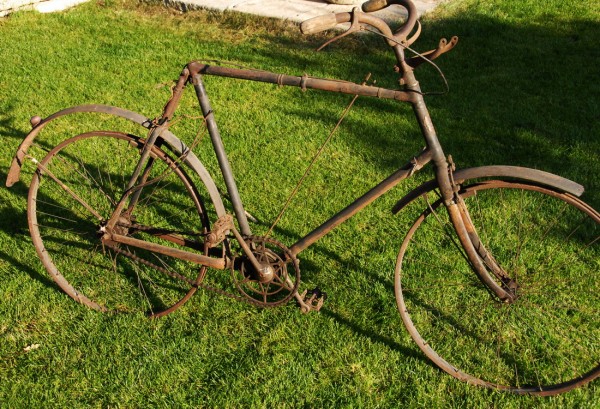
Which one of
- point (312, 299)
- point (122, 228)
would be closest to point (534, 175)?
point (312, 299)

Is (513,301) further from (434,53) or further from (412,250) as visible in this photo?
(434,53)

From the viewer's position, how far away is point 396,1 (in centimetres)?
235

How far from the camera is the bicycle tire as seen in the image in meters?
3.10

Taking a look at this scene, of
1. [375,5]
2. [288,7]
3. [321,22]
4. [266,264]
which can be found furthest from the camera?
[288,7]

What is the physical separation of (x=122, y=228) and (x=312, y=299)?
42.7 inches

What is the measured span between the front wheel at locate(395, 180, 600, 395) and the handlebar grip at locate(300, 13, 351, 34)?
873mm

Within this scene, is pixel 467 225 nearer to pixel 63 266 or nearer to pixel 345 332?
pixel 345 332

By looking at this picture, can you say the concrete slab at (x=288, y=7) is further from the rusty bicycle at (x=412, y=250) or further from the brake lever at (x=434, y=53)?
the brake lever at (x=434, y=53)

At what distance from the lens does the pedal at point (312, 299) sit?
3.09 meters

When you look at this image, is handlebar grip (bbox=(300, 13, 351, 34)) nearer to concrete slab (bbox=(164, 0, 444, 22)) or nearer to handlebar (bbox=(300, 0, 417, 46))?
handlebar (bbox=(300, 0, 417, 46))

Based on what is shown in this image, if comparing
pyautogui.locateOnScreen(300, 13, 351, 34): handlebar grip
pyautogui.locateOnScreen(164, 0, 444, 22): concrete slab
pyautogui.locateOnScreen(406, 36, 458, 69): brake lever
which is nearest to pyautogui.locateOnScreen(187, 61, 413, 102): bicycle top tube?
pyautogui.locateOnScreen(406, 36, 458, 69): brake lever

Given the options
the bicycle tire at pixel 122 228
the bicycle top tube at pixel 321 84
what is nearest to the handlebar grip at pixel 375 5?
the bicycle top tube at pixel 321 84

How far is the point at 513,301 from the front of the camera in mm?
2678

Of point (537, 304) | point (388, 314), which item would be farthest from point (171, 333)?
point (537, 304)
